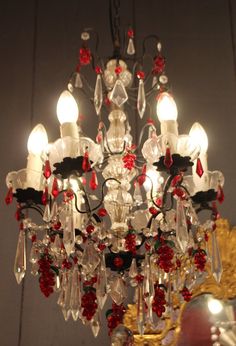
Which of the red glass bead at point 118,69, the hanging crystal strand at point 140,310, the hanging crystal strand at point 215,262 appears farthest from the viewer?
the red glass bead at point 118,69

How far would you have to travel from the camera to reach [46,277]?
81.4 inches

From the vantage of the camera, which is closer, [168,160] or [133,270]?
[168,160]

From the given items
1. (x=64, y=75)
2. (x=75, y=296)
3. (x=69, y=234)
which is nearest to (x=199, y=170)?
(x=69, y=234)

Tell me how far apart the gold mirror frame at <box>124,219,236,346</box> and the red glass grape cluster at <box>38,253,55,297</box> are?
1.04 m

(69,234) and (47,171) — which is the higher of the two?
(47,171)

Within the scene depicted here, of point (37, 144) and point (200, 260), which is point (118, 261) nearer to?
point (200, 260)

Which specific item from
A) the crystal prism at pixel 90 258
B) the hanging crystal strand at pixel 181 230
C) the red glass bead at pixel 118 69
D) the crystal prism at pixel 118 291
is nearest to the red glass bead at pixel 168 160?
Answer: the hanging crystal strand at pixel 181 230

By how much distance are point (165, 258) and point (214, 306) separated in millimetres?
1161

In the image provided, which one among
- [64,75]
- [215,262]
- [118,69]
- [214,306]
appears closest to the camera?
[215,262]

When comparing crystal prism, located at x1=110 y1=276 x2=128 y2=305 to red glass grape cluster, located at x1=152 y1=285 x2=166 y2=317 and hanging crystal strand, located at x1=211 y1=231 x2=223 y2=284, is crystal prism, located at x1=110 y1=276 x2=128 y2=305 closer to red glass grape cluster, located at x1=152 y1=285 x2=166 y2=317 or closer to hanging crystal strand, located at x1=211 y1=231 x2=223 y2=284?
red glass grape cluster, located at x1=152 y1=285 x2=166 y2=317

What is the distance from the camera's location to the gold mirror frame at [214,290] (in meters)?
3.01

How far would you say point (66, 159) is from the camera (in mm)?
2023

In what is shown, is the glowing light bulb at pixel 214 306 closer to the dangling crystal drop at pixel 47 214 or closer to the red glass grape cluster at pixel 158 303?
the red glass grape cluster at pixel 158 303

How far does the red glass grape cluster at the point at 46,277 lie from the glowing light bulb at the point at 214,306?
3.85 ft
